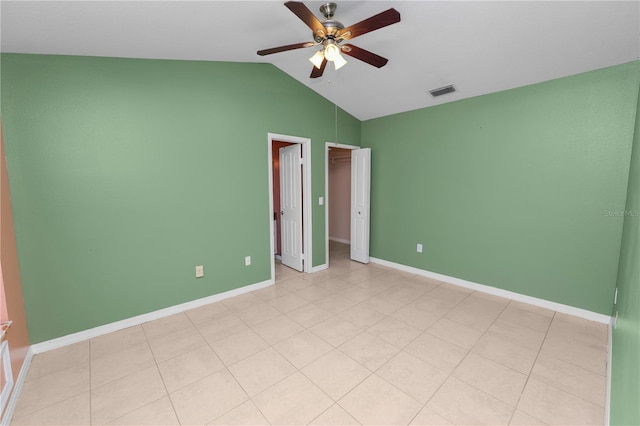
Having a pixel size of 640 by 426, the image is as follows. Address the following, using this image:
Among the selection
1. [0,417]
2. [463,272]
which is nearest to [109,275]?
[0,417]

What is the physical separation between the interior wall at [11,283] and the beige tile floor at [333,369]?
0.22 m

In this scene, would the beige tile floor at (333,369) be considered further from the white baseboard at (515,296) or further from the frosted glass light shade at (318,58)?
the frosted glass light shade at (318,58)

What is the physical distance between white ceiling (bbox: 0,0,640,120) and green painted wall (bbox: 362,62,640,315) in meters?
0.28

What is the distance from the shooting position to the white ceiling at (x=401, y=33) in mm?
1865

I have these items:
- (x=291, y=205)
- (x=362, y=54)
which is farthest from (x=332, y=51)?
(x=291, y=205)

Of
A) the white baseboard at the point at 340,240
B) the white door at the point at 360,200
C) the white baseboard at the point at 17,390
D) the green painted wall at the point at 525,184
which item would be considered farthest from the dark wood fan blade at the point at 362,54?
the white baseboard at the point at 340,240

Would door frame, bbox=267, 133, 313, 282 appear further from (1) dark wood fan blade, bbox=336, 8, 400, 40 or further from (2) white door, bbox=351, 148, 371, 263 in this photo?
(1) dark wood fan blade, bbox=336, 8, 400, 40

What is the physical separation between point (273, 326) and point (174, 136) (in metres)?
2.23

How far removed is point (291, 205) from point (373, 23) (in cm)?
284

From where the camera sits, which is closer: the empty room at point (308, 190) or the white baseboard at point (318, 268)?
the empty room at point (308, 190)

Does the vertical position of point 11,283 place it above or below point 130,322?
above

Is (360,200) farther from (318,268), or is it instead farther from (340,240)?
(340,240)

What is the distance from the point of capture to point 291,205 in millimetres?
4211

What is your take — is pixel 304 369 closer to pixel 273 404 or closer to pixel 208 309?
pixel 273 404
